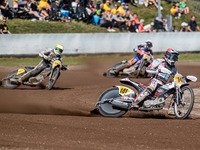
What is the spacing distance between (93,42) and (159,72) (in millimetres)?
12190

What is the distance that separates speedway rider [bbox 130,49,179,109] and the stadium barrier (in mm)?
11697

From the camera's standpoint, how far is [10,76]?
12.9 meters

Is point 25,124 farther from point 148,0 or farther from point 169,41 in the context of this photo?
point 148,0

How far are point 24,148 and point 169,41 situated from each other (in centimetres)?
1743

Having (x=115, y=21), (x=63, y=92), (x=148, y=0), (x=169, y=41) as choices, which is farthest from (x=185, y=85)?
(x=148, y=0)

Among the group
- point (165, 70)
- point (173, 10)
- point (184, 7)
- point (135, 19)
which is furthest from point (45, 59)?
point (184, 7)

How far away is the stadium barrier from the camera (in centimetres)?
1916

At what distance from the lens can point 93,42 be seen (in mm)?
20484

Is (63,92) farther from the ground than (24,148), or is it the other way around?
(24,148)

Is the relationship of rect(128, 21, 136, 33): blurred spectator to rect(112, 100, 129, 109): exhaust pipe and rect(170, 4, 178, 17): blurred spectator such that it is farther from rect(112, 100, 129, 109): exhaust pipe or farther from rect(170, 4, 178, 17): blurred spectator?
rect(112, 100, 129, 109): exhaust pipe

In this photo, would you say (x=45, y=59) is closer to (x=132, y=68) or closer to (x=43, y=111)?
(x=43, y=111)

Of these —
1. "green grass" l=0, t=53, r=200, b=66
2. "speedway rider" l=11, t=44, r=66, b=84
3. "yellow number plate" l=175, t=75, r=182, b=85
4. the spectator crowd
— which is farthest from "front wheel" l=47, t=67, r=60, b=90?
the spectator crowd

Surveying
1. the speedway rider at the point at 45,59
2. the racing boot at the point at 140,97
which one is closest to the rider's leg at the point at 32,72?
the speedway rider at the point at 45,59

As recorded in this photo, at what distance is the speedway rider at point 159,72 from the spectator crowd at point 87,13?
46.1 feet
